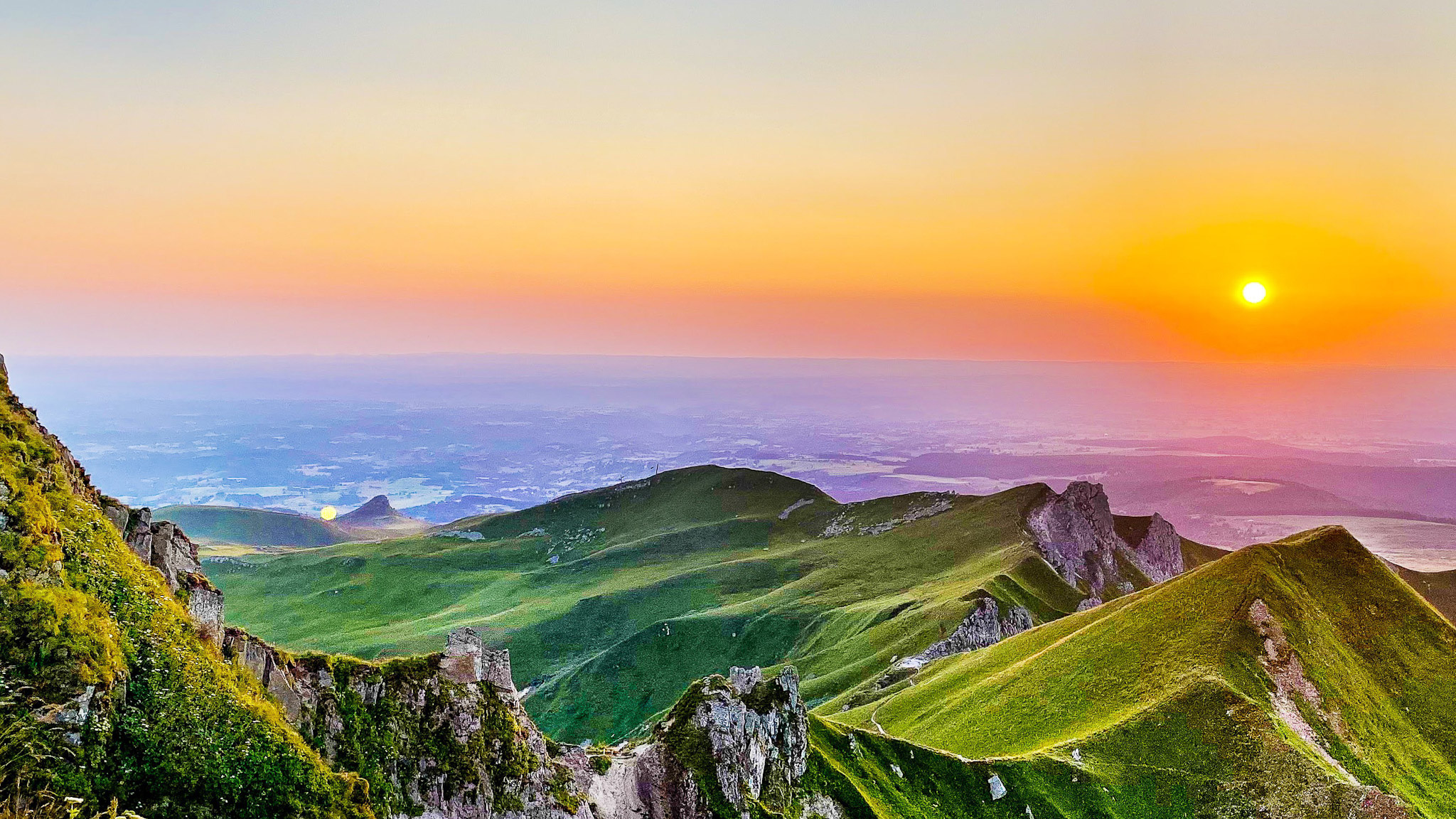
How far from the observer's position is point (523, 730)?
48.2 metres

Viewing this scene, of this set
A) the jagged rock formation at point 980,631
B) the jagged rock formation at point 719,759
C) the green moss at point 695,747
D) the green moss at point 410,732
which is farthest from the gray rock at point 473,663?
the jagged rock formation at point 980,631

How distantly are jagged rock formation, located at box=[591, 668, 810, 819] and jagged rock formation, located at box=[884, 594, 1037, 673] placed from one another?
63580mm

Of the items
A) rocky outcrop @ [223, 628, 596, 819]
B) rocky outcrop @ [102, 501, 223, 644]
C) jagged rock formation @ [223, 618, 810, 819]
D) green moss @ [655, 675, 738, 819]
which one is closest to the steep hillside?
jagged rock formation @ [223, 618, 810, 819]

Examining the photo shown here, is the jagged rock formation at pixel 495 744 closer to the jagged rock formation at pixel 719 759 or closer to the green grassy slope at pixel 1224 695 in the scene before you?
the jagged rock formation at pixel 719 759

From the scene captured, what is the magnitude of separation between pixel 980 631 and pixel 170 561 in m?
123

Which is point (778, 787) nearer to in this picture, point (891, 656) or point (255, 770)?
point (255, 770)

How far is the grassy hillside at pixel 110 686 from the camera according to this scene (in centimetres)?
2533

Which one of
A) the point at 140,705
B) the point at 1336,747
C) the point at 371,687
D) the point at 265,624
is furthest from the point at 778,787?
the point at 265,624

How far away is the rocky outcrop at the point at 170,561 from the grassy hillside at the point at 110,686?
41.5 inches

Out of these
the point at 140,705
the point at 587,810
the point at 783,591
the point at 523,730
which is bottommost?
the point at 783,591

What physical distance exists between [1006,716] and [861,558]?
340 feet

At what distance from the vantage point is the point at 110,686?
27406 mm

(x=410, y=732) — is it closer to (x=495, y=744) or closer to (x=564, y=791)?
(x=495, y=744)

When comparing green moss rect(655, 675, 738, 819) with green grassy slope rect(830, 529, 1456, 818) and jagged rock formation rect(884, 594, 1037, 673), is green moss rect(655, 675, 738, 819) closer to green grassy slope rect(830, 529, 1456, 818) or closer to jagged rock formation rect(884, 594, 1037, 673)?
green grassy slope rect(830, 529, 1456, 818)
